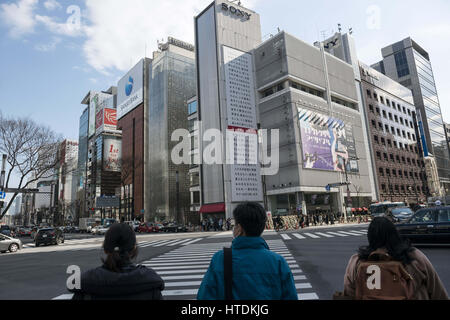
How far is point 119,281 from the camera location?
2.16m

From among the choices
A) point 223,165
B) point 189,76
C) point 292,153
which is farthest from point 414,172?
point 189,76

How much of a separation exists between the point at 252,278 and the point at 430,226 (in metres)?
12.1

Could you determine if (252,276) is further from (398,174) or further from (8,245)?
(398,174)

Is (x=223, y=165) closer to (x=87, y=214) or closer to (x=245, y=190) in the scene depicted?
(x=245, y=190)

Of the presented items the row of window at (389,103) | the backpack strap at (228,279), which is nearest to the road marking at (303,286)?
the backpack strap at (228,279)

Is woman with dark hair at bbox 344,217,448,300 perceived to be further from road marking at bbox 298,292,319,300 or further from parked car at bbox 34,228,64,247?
parked car at bbox 34,228,64,247

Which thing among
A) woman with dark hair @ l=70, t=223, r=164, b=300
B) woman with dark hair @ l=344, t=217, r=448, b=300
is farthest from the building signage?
woman with dark hair @ l=70, t=223, r=164, b=300

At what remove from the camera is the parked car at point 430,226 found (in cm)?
1091

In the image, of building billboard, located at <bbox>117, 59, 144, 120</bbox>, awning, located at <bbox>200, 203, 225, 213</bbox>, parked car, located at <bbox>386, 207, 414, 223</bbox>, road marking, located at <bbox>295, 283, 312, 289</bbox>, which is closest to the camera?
road marking, located at <bbox>295, 283, 312, 289</bbox>

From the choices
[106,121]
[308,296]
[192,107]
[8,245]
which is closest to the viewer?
[308,296]

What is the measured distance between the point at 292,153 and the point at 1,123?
39334 mm

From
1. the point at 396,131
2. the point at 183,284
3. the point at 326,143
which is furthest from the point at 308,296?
the point at 396,131

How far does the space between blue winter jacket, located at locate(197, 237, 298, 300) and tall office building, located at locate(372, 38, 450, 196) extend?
102 m

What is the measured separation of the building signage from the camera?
184 feet
